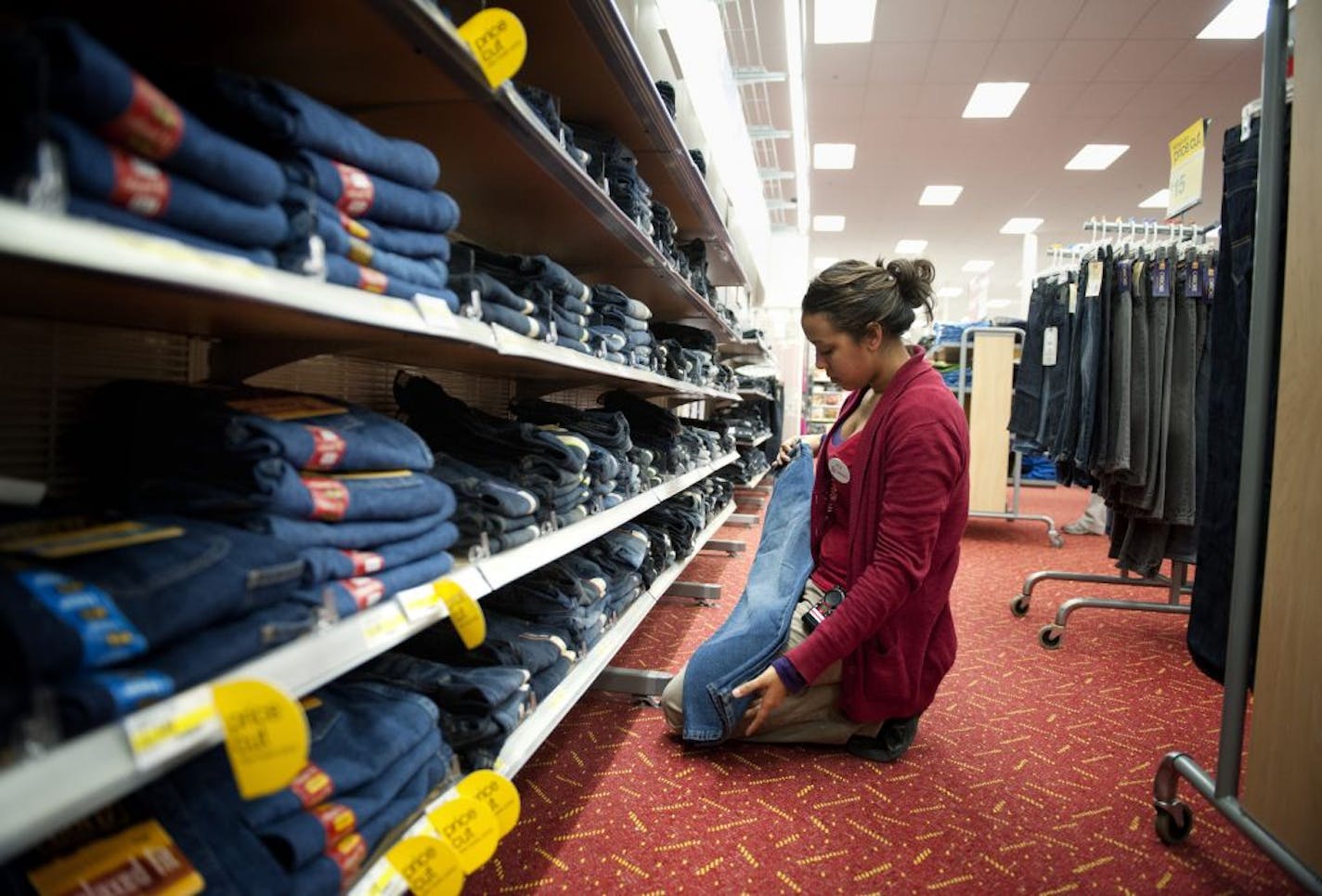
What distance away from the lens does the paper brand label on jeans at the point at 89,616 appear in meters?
0.62

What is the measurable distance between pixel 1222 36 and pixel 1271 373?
651 cm

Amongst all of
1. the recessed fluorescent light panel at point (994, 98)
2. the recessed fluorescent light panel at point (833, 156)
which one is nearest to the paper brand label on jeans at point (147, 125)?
the recessed fluorescent light panel at point (994, 98)

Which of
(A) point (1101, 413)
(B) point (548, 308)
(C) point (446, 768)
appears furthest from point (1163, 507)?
(C) point (446, 768)

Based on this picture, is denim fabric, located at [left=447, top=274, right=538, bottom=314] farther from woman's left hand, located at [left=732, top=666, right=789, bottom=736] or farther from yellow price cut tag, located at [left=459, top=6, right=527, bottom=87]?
woman's left hand, located at [left=732, top=666, right=789, bottom=736]

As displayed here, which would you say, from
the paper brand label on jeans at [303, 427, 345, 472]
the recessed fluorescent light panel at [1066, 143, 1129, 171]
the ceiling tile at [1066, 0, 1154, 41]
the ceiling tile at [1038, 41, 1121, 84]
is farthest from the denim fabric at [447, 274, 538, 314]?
the recessed fluorescent light panel at [1066, 143, 1129, 171]

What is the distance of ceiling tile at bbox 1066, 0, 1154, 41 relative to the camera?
5602 mm

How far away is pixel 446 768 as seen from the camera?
119 centimetres

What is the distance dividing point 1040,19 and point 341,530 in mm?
6886

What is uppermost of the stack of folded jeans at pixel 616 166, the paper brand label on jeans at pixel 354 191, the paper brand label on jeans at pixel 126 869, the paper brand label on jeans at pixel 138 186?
the stack of folded jeans at pixel 616 166

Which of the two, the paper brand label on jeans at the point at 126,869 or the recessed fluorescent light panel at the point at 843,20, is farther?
the recessed fluorescent light panel at the point at 843,20

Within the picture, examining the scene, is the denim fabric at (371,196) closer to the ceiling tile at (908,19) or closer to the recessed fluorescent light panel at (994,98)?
the ceiling tile at (908,19)

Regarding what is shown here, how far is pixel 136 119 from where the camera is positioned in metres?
0.64

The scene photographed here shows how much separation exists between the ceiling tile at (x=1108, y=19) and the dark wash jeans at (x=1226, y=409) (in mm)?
5314

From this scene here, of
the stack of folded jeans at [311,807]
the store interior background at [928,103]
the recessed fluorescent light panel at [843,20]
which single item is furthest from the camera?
the recessed fluorescent light panel at [843,20]
